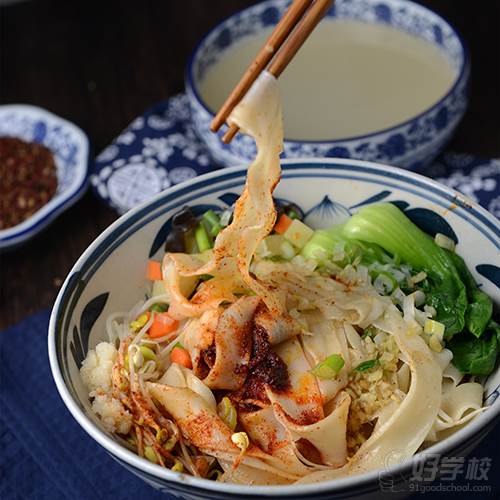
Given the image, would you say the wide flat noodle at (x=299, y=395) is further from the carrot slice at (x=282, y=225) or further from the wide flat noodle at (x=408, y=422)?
the carrot slice at (x=282, y=225)

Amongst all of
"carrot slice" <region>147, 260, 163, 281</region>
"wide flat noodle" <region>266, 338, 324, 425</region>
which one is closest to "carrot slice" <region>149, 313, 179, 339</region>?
"carrot slice" <region>147, 260, 163, 281</region>

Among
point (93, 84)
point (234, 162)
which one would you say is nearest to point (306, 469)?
point (234, 162)

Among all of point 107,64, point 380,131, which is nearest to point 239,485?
point 380,131

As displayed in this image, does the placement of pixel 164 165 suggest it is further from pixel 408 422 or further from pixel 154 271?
pixel 408 422

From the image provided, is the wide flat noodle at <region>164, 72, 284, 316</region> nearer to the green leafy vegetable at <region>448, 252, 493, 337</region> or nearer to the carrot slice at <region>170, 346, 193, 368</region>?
the carrot slice at <region>170, 346, 193, 368</region>

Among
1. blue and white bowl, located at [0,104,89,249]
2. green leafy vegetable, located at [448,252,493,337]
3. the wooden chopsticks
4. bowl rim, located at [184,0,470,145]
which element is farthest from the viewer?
blue and white bowl, located at [0,104,89,249]

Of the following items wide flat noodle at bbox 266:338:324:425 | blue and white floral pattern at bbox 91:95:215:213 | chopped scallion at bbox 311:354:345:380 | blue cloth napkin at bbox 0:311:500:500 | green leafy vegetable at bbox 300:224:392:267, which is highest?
green leafy vegetable at bbox 300:224:392:267

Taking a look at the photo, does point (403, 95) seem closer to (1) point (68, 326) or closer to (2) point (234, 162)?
(2) point (234, 162)

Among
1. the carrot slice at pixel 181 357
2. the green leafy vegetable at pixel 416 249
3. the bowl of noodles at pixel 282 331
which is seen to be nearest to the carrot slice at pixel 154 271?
the bowl of noodles at pixel 282 331
